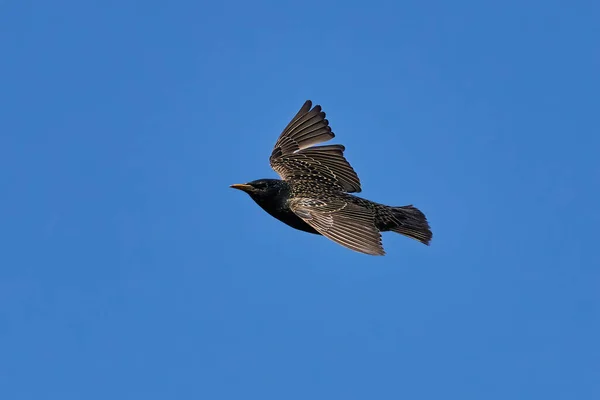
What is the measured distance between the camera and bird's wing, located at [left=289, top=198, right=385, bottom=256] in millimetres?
16453

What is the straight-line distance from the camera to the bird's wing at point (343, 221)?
54.0 ft

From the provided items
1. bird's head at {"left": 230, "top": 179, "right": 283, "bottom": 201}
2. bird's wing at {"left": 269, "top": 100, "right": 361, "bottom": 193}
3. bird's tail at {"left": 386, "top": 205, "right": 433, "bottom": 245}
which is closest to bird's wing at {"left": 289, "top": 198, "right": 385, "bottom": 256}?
bird's head at {"left": 230, "top": 179, "right": 283, "bottom": 201}

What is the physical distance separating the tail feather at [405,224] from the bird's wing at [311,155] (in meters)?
1.24

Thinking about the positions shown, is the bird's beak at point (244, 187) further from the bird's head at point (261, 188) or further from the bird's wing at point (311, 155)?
→ the bird's wing at point (311, 155)

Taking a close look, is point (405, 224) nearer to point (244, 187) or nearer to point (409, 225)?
point (409, 225)

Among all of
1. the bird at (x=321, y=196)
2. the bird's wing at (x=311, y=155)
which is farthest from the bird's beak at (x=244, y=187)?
the bird's wing at (x=311, y=155)

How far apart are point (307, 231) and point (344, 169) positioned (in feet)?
7.56

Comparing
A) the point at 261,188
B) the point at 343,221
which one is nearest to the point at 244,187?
the point at 261,188

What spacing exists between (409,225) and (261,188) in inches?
110

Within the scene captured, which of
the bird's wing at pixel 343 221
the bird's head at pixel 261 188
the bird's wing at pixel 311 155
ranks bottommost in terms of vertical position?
the bird's wing at pixel 343 221

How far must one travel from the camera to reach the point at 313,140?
68.9 ft

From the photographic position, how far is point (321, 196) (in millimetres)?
18391

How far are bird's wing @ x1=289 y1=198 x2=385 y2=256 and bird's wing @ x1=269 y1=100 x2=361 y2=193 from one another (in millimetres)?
1714

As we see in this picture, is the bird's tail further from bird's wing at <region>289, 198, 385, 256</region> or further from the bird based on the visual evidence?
bird's wing at <region>289, 198, 385, 256</region>
